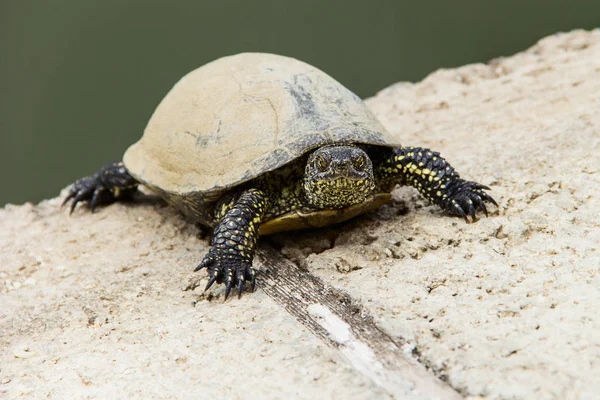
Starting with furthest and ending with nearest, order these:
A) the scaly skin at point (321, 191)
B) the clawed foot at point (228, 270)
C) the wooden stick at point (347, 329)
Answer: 1. the scaly skin at point (321, 191)
2. the clawed foot at point (228, 270)
3. the wooden stick at point (347, 329)

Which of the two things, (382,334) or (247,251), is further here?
(247,251)

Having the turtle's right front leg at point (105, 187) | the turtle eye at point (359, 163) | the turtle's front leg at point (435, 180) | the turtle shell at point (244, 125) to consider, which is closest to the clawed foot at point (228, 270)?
the turtle shell at point (244, 125)

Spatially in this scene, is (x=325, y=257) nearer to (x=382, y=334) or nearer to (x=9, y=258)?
(x=382, y=334)

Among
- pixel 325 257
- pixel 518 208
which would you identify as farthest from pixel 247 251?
pixel 518 208

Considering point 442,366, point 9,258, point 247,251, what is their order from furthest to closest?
point 9,258 < point 247,251 < point 442,366

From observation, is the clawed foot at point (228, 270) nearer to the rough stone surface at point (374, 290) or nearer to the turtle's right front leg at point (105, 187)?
the rough stone surface at point (374, 290)

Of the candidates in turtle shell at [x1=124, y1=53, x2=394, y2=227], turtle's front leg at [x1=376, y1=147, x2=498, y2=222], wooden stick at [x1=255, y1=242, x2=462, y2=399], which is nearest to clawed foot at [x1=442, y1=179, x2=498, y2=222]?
turtle's front leg at [x1=376, y1=147, x2=498, y2=222]

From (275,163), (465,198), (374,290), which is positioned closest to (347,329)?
(374,290)
